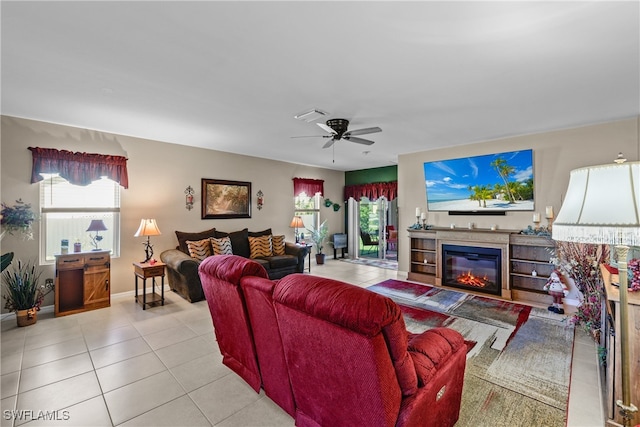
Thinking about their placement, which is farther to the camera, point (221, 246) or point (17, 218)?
point (221, 246)

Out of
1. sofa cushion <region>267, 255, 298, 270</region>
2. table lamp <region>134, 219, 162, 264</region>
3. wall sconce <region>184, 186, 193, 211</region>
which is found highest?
wall sconce <region>184, 186, 193, 211</region>

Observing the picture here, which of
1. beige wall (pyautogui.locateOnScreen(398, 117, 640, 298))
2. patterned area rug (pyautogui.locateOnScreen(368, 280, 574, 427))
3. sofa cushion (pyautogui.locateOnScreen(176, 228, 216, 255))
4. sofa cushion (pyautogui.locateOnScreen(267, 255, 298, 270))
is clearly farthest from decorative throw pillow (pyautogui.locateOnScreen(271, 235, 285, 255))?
beige wall (pyautogui.locateOnScreen(398, 117, 640, 298))

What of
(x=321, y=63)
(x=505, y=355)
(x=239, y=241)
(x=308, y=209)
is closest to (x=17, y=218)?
(x=239, y=241)

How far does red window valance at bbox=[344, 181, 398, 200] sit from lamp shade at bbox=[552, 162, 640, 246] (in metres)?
6.14

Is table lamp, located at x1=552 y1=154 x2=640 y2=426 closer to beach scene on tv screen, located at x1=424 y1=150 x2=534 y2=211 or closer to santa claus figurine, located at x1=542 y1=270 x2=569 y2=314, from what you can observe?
santa claus figurine, located at x1=542 y1=270 x2=569 y2=314

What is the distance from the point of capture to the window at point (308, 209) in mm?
7574

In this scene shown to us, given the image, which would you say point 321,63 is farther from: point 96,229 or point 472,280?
point 472,280

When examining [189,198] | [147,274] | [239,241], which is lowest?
[147,274]

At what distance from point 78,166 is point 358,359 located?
191 inches

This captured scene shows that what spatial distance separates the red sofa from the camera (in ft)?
4.16

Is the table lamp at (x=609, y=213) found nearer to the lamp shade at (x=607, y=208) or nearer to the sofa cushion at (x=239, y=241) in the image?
the lamp shade at (x=607, y=208)

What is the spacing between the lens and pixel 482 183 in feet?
16.4

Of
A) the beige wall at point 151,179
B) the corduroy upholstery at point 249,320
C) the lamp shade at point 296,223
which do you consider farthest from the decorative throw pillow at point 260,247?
the corduroy upholstery at point 249,320

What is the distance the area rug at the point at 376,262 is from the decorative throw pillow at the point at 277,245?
2466 millimetres
